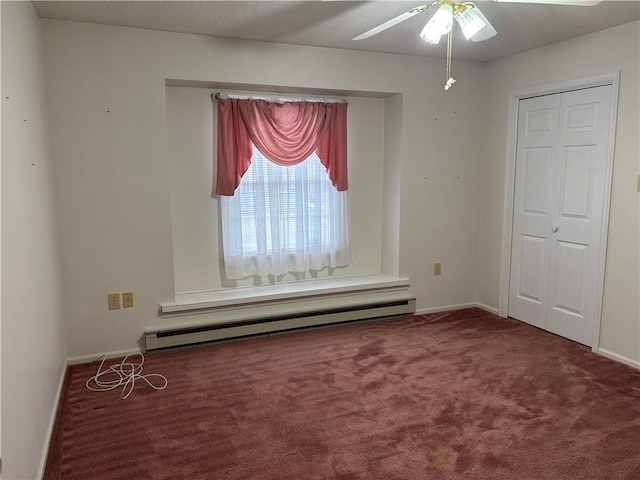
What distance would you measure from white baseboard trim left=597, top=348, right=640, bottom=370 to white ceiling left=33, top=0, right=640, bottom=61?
2.20 m

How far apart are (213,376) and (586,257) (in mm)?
2765

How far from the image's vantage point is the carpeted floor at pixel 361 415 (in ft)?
6.97

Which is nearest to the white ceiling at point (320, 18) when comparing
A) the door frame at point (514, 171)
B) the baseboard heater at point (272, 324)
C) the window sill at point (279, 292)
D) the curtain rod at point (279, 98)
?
the door frame at point (514, 171)

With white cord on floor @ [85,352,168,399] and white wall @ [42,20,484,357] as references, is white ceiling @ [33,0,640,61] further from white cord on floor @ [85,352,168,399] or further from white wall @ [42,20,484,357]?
white cord on floor @ [85,352,168,399]

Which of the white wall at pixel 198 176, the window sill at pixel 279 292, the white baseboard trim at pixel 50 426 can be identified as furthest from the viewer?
the white wall at pixel 198 176

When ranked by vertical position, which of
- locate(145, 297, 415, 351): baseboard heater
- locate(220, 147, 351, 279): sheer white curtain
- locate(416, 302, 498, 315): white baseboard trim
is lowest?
locate(416, 302, 498, 315): white baseboard trim

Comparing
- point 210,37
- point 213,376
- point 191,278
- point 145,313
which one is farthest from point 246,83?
point 213,376

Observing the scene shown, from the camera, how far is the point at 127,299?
10.9 feet

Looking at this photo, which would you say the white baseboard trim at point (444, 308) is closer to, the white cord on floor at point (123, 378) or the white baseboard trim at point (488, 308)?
the white baseboard trim at point (488, 308)

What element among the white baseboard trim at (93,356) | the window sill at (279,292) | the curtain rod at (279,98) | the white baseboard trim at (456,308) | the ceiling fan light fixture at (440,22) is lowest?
the white baseboard trim at (93,356)

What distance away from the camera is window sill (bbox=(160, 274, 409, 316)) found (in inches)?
137

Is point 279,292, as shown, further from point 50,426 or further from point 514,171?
point 514,171

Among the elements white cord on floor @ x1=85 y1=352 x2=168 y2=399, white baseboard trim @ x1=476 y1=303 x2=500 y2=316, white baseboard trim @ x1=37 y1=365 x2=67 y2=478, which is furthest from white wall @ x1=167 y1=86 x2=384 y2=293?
white baseboard trim @ x1=476 y1=303 x2=500 y2=316

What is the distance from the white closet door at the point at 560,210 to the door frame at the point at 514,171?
37mm
